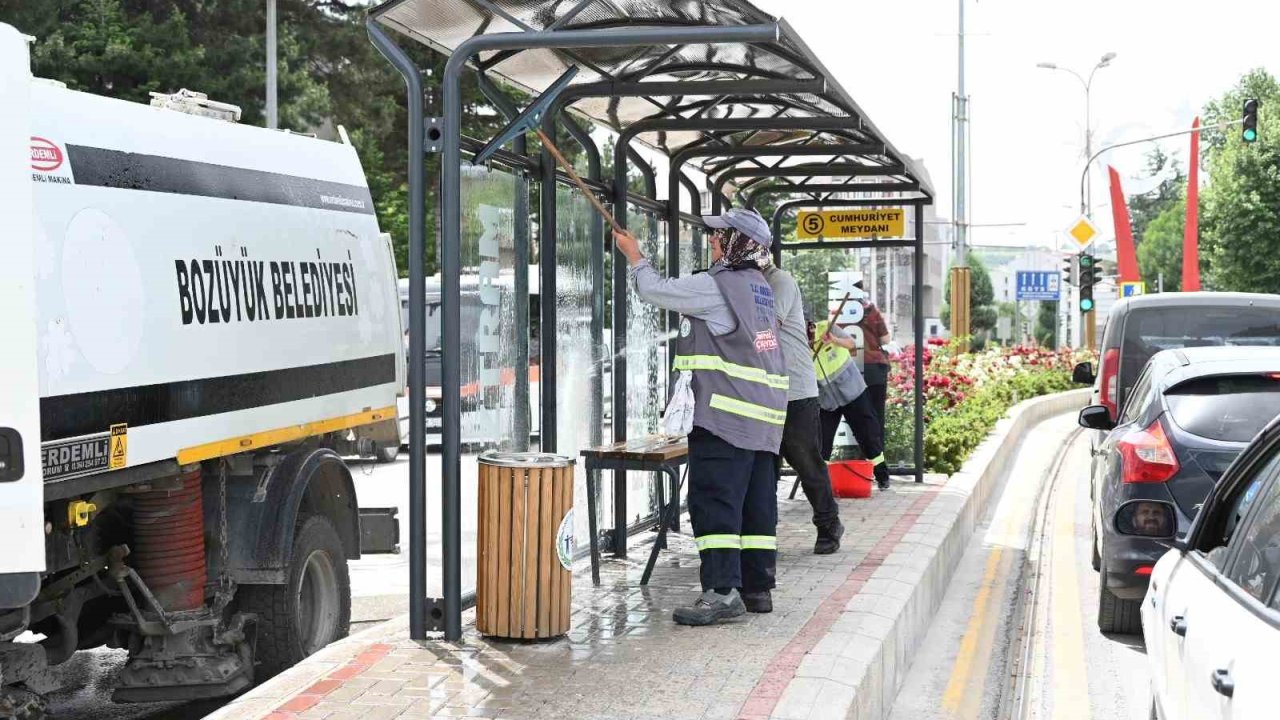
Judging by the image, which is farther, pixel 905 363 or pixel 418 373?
pixel 905 363

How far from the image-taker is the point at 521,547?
7.01m

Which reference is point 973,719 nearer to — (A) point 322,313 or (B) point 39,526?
(A) point 322,313

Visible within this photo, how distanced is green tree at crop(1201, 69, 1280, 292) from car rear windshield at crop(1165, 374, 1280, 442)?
53.1 m

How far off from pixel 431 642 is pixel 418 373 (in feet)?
4.05

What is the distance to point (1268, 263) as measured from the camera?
58.7 metres

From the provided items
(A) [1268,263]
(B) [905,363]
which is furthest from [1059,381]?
(A) [1268,263]

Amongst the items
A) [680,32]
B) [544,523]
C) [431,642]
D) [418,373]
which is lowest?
[431,642]

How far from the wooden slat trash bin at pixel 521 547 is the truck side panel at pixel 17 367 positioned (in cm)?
Answer: 222

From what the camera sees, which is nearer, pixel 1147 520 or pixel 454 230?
pixel 454 230

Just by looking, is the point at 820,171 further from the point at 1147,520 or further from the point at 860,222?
the point at 1147,520

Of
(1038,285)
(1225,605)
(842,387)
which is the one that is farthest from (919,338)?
(1038,285)

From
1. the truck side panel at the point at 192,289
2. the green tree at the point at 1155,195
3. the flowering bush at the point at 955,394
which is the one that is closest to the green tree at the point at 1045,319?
the green tree at the point at 1155,195

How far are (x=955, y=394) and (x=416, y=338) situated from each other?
590 inches

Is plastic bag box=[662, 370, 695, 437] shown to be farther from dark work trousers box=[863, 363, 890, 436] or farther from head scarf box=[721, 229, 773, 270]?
dark work trousers box=[863, 363, 890, 436]
